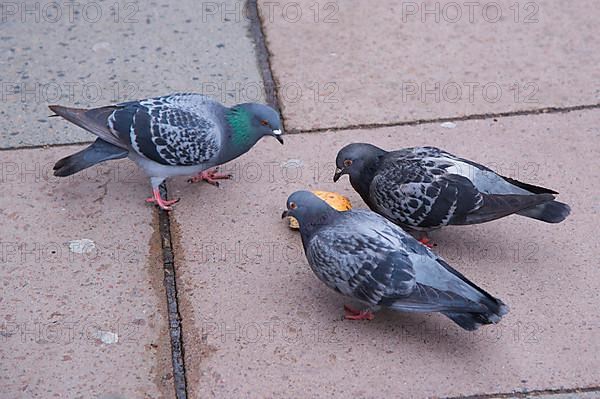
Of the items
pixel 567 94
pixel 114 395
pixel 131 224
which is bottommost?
pixel 114 395

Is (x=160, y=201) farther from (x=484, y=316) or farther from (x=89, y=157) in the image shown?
(x=484, y=316)

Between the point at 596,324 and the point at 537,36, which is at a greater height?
the point at 537,36

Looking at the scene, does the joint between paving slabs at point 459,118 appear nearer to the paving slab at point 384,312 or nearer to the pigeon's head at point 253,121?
the paving slab at point 384,312

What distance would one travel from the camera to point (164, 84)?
639 cm

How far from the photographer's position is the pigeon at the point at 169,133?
5.25m

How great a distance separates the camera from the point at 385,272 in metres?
4.36

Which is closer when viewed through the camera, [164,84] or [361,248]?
[361,248]

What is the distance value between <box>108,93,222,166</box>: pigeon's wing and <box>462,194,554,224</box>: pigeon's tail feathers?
152 centimetres

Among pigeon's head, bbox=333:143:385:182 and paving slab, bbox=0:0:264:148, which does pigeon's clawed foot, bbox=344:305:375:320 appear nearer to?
pigeon's head, bbox=333:143:385:182

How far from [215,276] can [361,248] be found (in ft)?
2.86

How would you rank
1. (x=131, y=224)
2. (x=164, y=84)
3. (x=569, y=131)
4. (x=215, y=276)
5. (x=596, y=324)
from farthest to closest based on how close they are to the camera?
(x=164, y=84), (x=569, y=131), (x=131, y=224), (x=215, y=276), (x=596, y=324)

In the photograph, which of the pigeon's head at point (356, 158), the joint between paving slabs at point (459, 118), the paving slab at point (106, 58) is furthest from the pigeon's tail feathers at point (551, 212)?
the paving slab at point (106, 58)

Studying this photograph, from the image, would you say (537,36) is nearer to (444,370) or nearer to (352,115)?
(352,115)

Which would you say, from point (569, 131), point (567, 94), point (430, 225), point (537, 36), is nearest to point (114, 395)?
point (430, 225)
